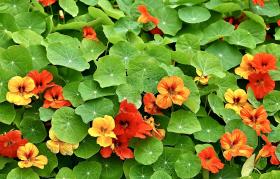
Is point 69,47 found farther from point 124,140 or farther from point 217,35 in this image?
point 217,35

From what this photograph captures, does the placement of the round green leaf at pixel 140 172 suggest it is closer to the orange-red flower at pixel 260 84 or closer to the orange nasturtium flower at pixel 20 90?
the orange nasturtium flower at pixel 20 90

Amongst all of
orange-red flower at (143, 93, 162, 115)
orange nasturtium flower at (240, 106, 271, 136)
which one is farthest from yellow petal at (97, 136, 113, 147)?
orange nasturtium flower at (240, 106, 271, 136)

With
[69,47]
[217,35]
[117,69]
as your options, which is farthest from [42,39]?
[217,35]

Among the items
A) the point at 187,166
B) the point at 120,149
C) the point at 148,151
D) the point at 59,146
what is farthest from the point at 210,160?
the point at 59,146

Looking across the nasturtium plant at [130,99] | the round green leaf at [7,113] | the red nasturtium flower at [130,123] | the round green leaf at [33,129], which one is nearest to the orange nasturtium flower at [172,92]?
the nasturtium plant at [130,99]

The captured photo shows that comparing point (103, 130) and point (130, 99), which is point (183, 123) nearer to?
point (130, 99)

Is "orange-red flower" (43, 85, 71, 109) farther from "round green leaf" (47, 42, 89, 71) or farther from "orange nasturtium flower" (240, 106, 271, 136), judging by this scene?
"orange nasturtium flower" (240, 106, 271, 136)
